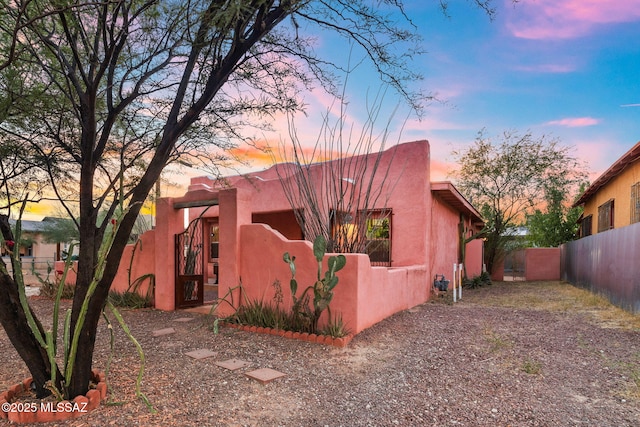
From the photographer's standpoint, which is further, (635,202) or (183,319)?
(635,202)

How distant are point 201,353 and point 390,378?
2.37 m

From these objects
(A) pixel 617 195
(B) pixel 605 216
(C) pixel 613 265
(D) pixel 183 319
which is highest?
(A) pixel 617 195

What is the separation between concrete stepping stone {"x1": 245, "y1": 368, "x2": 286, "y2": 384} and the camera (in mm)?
3879

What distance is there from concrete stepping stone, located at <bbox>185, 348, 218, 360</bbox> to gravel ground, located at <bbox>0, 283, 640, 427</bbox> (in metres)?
0.11

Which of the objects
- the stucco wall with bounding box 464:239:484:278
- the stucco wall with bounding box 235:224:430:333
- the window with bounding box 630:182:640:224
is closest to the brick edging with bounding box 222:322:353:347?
the stucco wall with bounding box 235:224:430:333

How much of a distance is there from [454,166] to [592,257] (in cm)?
771

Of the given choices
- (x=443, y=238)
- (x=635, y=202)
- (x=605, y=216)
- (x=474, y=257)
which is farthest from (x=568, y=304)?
(x=474, y=257)

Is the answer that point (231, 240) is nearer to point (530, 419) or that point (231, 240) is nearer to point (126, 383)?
point (126, 383)

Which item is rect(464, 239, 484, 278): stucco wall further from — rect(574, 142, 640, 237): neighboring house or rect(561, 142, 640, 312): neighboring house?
rect(574, 142, 640, 237): neighboring house

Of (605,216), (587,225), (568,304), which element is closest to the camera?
(568,304)

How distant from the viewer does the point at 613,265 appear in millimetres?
9094

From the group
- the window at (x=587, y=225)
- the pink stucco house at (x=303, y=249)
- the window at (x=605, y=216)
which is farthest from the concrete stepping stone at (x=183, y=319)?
the window at (x=587, y=225)

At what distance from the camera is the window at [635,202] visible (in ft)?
30.8

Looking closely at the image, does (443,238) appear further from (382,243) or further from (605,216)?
(605,216)
